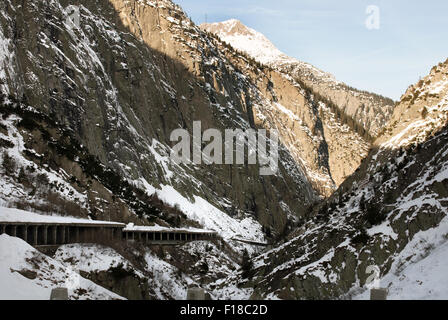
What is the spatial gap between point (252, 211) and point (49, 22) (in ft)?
205

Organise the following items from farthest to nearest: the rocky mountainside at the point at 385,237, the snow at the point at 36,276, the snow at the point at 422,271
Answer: the rocky mountainside at the point at 385,237 < the snow at the point at 36,276 < the snow at the point at 422,271

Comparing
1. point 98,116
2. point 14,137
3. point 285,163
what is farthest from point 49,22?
point 285,163

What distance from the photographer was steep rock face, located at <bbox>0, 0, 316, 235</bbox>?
9444 centimetres

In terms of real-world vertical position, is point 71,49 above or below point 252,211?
above

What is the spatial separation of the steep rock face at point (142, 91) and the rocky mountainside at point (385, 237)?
105 feet

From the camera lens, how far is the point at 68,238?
5194 cm

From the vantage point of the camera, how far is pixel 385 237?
35781 millimetres

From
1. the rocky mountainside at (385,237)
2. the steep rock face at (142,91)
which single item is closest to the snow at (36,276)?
the rocky mountainside at (385,237)

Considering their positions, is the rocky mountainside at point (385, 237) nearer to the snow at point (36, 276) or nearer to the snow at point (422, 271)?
the snow at point (422, 271)

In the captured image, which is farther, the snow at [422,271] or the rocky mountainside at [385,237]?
the rocky mountainside at [385,237]

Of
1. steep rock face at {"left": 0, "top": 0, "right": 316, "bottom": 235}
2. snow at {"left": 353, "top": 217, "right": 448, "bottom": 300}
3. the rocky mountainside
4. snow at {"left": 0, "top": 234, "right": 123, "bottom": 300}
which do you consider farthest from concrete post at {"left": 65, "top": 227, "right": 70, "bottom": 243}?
snow at {"left": 353, "top": 217, "right": 448, "bottom": 300}

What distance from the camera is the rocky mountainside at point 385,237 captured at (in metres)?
31.0

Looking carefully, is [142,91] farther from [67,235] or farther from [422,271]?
[422,271]
